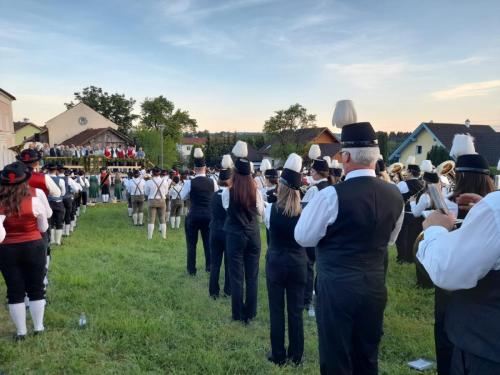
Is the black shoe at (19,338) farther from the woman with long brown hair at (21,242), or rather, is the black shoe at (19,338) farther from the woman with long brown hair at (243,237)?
the woman with long brown hair at (243,237)

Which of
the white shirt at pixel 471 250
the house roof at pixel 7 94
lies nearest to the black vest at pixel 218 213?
the white shirt at pixel 471 250

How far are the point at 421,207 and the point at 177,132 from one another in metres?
67.5

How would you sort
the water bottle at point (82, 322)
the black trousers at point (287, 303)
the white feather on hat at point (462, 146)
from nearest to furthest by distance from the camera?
the white feather on hat at point (462, 146)
the black trousers at point (287, 303)
the water bottle at point (82, 322)

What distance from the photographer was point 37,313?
16.4ft

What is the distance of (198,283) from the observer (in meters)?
7.62

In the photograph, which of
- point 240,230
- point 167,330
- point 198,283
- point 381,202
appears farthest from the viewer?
point 198,283

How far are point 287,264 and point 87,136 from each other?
4945cm

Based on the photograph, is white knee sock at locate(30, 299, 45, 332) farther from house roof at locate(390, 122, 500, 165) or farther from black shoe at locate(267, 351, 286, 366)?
house roof at locate(390, 122, 500, 165)

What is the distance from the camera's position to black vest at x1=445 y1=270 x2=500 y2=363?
74.9 inches

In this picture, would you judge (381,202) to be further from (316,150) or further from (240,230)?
(316,150)

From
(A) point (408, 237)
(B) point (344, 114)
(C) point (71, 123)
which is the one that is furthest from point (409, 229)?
(C) point (71, 123)

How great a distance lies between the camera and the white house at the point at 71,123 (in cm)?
5209

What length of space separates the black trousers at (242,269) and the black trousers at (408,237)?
15.7 ft

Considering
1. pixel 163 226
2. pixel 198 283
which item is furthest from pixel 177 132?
pixel 198 283
